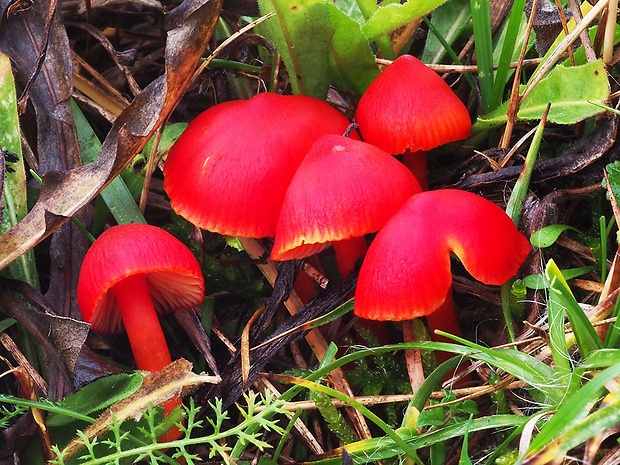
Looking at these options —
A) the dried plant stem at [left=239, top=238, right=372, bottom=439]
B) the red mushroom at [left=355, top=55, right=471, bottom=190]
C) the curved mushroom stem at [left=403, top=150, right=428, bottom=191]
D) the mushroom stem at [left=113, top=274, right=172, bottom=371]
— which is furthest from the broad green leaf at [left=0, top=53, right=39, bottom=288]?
the curved mushroom stem at [left=403, top=150, right=428, bottom=191]

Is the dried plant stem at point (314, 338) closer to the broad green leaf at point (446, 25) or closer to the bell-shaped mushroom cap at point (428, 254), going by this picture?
the bell-shaped mushroom cap at point (428, 254)

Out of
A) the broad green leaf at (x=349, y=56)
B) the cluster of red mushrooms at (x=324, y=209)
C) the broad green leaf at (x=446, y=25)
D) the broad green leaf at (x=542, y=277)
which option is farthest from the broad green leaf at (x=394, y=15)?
the broad green leaf at (x=542, y=277)

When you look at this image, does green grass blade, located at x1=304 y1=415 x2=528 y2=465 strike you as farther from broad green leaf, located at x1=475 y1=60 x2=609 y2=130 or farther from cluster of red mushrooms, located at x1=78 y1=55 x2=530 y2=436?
broad green leaf, located at x1=475 y1=60 x2=609 y2=130

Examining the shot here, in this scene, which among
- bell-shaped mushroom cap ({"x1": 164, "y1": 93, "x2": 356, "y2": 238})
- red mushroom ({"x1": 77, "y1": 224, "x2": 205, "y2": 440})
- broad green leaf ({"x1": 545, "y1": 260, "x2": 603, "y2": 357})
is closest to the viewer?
broad green leaf ({"x1": 545, "y1": 260, "x2": 603, "y2": 357})

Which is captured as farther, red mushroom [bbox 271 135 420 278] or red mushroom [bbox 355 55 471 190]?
red mushroom [bbox 355 55 471 190]

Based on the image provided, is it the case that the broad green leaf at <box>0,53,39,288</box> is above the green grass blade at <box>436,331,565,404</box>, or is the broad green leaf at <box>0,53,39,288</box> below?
above

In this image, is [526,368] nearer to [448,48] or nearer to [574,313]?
[574,313]
